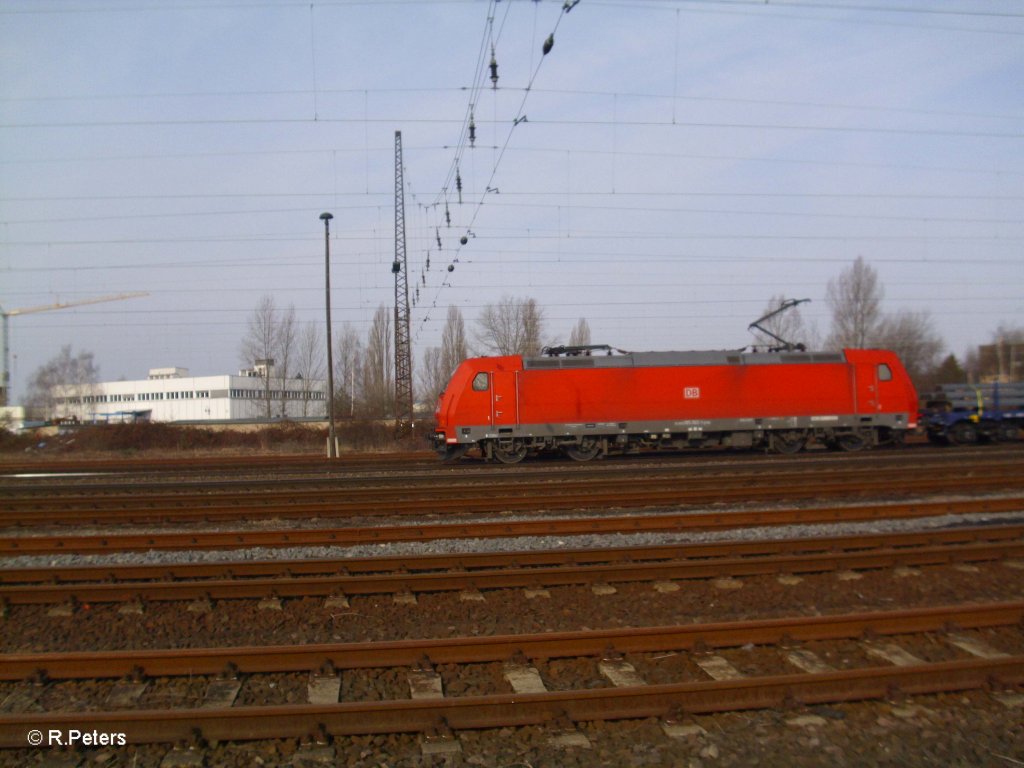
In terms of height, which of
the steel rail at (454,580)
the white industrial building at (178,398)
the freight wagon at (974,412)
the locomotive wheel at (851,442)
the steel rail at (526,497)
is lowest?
the steel rail at (454,580)

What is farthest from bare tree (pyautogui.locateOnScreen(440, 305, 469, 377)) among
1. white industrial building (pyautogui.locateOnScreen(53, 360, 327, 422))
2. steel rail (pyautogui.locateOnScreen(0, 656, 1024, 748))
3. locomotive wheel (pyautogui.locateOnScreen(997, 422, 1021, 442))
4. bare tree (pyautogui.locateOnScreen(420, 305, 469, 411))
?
steel rail (pyautogui.locateOnScreen(0, 656, 1024, 748))

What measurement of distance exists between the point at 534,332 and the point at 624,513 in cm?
2584

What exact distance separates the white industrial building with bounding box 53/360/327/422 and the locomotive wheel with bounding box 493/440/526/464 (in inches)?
1602

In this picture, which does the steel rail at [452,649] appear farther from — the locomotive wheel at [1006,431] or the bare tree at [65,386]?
the bare tree at [65,386]

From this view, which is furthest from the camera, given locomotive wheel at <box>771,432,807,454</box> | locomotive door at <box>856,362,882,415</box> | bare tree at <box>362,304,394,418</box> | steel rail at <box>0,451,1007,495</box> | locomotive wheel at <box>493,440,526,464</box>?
bare tree at <box>362,304,394,418</box>

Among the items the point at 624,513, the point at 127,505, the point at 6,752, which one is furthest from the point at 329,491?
the point at 6,752

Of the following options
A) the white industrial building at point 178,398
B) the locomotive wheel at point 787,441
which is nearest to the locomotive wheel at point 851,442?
the locomotive wheel at point 787,441

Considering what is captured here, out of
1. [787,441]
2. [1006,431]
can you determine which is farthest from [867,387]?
[1006,431]

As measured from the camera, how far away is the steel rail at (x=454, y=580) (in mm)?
7391

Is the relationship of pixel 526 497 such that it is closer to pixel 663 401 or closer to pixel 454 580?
pixel 454 580

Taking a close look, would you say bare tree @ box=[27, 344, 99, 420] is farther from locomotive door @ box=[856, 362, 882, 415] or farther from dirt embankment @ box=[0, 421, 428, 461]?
locomotive door @ box=[856, 362, 882, 415]

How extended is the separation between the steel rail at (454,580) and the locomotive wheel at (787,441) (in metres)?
14.4

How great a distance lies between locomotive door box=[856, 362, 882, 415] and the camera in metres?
22.1

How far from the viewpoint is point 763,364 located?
2156cm
